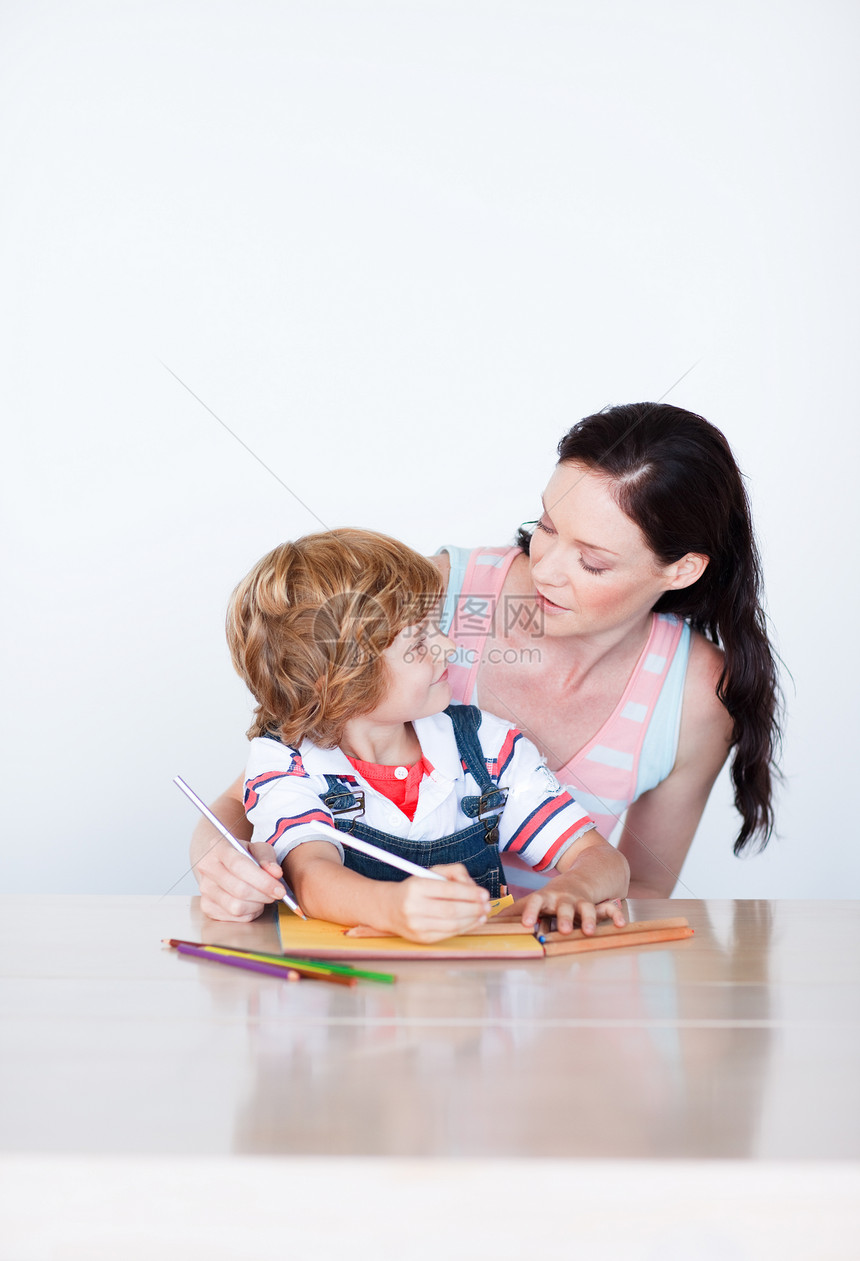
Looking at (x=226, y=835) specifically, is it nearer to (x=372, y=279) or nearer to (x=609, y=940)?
(x=609, y=940)

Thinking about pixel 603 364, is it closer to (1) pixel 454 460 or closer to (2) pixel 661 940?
(1) pixel 454 460

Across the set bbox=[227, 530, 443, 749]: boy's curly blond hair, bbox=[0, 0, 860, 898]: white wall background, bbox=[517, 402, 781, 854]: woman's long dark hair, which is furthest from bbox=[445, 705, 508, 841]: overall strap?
bbox=[0, 0, 860, 898]: white wall background

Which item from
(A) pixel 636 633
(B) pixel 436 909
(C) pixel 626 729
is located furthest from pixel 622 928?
(A) pixel 636 633

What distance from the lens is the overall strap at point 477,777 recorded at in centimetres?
126

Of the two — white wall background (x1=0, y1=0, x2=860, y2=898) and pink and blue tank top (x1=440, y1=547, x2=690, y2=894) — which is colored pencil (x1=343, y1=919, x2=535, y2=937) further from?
white wall background (x1=0, y1=0, x2=860, y2=898)

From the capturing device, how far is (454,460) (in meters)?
2.44

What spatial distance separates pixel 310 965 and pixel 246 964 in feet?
0.17

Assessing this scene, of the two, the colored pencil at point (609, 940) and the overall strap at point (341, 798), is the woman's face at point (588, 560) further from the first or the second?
the colored pencil at point (609, 940)

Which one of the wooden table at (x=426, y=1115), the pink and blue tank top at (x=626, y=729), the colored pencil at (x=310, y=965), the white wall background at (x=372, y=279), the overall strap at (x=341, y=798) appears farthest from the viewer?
the white wall background at (x=372, y=279)

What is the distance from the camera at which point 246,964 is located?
0.84 m

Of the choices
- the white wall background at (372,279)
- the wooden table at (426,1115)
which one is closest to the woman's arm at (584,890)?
the wooden table at (426,1115)

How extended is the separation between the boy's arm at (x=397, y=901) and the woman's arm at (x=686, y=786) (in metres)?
0.66

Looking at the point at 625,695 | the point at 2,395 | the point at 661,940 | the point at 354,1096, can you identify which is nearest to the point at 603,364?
the point at 625,695

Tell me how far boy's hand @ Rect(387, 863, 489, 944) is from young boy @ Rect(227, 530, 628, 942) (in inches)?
10.3
